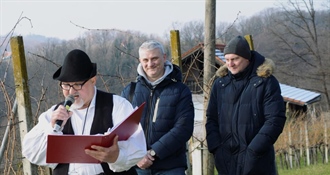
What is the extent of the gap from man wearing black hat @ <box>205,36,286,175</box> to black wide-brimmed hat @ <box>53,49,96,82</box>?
186 centimetres

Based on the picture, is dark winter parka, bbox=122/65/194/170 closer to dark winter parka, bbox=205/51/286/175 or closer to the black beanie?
dark winter parka, bbox=205/51/286/175

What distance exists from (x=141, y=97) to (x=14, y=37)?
121 centimetres

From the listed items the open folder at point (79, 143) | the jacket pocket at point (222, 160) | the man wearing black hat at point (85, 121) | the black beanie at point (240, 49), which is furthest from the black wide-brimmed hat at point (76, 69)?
the jacket pocket at point (222, 160)

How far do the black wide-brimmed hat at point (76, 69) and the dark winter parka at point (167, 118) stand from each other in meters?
1.28

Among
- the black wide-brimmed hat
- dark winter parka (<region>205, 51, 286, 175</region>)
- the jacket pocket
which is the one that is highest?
the black wide-brimmed hat

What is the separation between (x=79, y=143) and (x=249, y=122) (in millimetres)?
2288

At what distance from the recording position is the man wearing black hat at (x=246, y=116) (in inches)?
206

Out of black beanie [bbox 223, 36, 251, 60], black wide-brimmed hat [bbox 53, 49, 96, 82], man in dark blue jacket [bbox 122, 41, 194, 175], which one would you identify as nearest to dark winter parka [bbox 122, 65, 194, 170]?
man in dark blue jacket [bbox 122, 41, 194, 175]

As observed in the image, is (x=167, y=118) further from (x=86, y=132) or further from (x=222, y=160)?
(x=86, y=132)

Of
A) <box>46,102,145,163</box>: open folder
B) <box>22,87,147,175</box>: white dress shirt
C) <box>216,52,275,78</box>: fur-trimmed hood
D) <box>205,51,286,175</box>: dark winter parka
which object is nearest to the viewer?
<box>46,102,145,163</box>: open folder

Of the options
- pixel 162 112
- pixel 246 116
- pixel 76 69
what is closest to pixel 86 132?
pixel 76 69

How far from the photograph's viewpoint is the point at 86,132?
381cm

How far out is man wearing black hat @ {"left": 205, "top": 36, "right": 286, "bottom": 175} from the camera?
17.2 ft

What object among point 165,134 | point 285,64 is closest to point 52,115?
point 165,134
